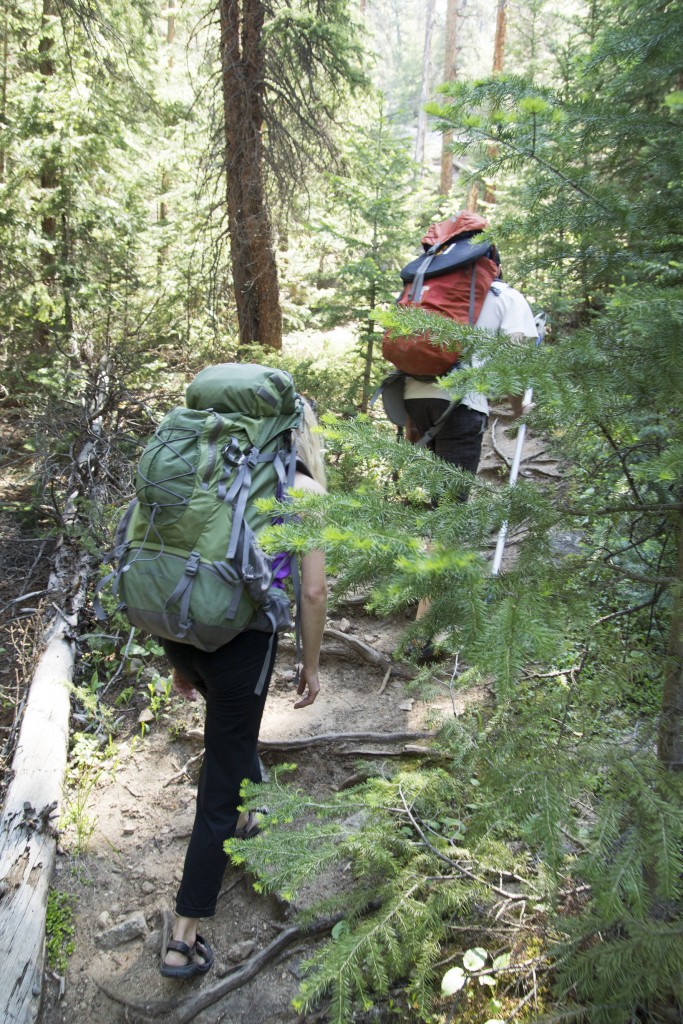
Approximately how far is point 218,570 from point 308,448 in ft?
2.35

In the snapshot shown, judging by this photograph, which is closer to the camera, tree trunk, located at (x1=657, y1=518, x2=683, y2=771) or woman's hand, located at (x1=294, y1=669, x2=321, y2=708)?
tree trunk, located at (x1=657, y1=518, x2=683, y2=771)

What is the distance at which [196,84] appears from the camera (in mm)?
11680

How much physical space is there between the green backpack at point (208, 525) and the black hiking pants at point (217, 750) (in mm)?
241

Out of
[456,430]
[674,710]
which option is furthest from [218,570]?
[456,430]

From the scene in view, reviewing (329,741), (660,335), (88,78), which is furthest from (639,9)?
(88,78)

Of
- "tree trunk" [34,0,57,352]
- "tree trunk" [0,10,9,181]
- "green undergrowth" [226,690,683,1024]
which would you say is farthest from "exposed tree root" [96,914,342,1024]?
"tree trunk" [0,10,9,181]

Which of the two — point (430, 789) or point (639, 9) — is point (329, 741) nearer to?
point (430, 789)

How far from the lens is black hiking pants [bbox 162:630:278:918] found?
274 cm

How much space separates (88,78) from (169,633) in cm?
947

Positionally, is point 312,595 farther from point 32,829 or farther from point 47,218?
point 47,218

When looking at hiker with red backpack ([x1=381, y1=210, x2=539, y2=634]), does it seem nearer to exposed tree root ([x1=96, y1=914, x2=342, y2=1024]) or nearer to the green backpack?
the green backpack

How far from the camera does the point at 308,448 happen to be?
2867mm

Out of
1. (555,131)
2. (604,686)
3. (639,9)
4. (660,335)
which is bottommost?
(604,686)

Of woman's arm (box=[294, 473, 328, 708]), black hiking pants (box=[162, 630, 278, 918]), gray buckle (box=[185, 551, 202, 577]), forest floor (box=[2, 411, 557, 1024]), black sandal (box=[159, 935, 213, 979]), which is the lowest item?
forest floor (box=[2, 411, 557, 1024])
